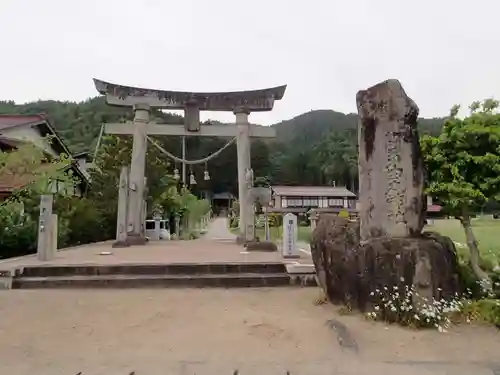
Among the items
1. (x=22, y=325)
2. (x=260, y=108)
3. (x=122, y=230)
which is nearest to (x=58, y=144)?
(x=122, y=230)

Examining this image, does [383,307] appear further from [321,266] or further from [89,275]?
[89,275]

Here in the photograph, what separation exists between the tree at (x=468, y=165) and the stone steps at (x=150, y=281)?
3416 mm

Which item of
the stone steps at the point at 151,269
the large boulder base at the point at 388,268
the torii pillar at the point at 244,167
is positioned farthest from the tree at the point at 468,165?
the torii pillar at the point at 244,167

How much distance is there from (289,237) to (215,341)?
5.90 meters

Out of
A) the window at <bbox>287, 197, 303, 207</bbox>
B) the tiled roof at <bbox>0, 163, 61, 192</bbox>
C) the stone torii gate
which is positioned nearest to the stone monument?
the stone torii gate

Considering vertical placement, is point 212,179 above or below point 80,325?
above

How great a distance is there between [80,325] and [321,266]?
3415mm

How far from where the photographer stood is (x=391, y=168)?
256 inches

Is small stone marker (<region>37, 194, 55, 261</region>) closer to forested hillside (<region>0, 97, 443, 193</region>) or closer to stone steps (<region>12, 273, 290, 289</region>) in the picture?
stone steps (<region>12, 273, 290, 289</region>)

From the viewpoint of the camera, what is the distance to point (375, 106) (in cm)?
664

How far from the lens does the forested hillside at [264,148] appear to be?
4484cm

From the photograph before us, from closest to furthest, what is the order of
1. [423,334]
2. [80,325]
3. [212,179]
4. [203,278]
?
[423,334] → [80,325] → [203,278] → [212,179]

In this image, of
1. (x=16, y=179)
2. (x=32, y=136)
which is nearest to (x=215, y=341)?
(x=16, y=179)

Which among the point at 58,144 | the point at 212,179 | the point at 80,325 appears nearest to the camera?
the point at 80,325
